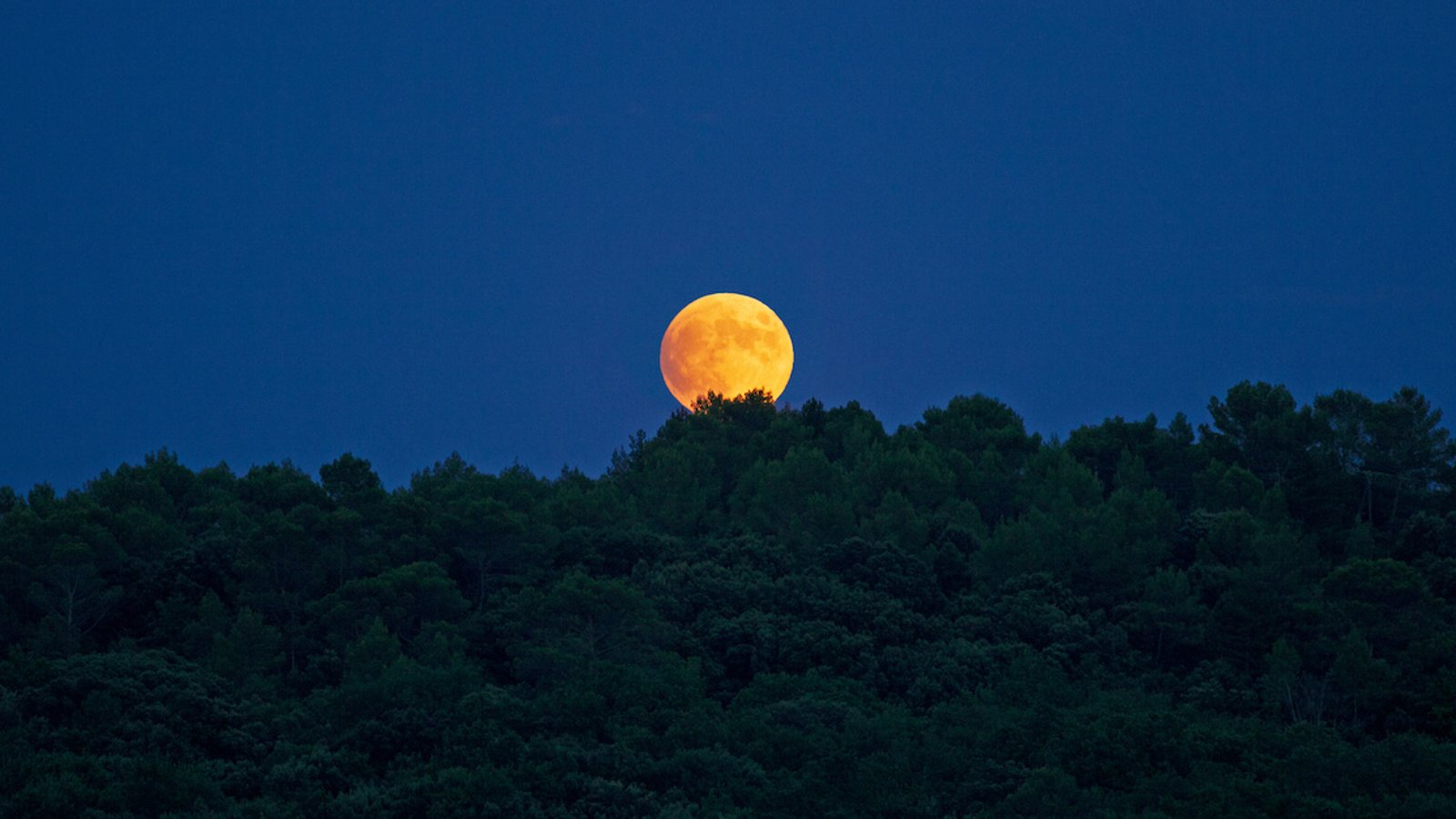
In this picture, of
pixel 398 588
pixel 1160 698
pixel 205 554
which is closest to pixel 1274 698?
pixel 1160 698

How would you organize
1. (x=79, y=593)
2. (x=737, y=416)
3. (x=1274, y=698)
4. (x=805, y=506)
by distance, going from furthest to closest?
1. (x=737, y=416)
2. (x=805, y=506)
3. (x=79, y=593)
4. (x=1274, y=698)

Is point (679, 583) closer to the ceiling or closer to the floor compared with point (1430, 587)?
closer to the ceiling

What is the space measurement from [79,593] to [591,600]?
632 inches

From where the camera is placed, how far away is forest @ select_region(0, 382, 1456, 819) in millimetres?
36531

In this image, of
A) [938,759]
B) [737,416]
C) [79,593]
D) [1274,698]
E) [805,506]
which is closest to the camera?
[938,759]

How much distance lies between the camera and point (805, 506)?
201ft

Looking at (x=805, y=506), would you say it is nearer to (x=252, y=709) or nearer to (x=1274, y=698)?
(x=1274, y=698)

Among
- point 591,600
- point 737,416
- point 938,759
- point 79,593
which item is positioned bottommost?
point 938,759

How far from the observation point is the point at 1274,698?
146 ft

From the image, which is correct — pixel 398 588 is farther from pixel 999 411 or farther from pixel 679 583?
pixel 999 411

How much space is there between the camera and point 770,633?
47.7 m

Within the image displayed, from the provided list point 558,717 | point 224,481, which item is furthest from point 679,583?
point 224,481

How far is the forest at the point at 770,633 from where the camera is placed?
3653cm

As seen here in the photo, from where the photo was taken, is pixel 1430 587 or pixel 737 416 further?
pixel 737 416
